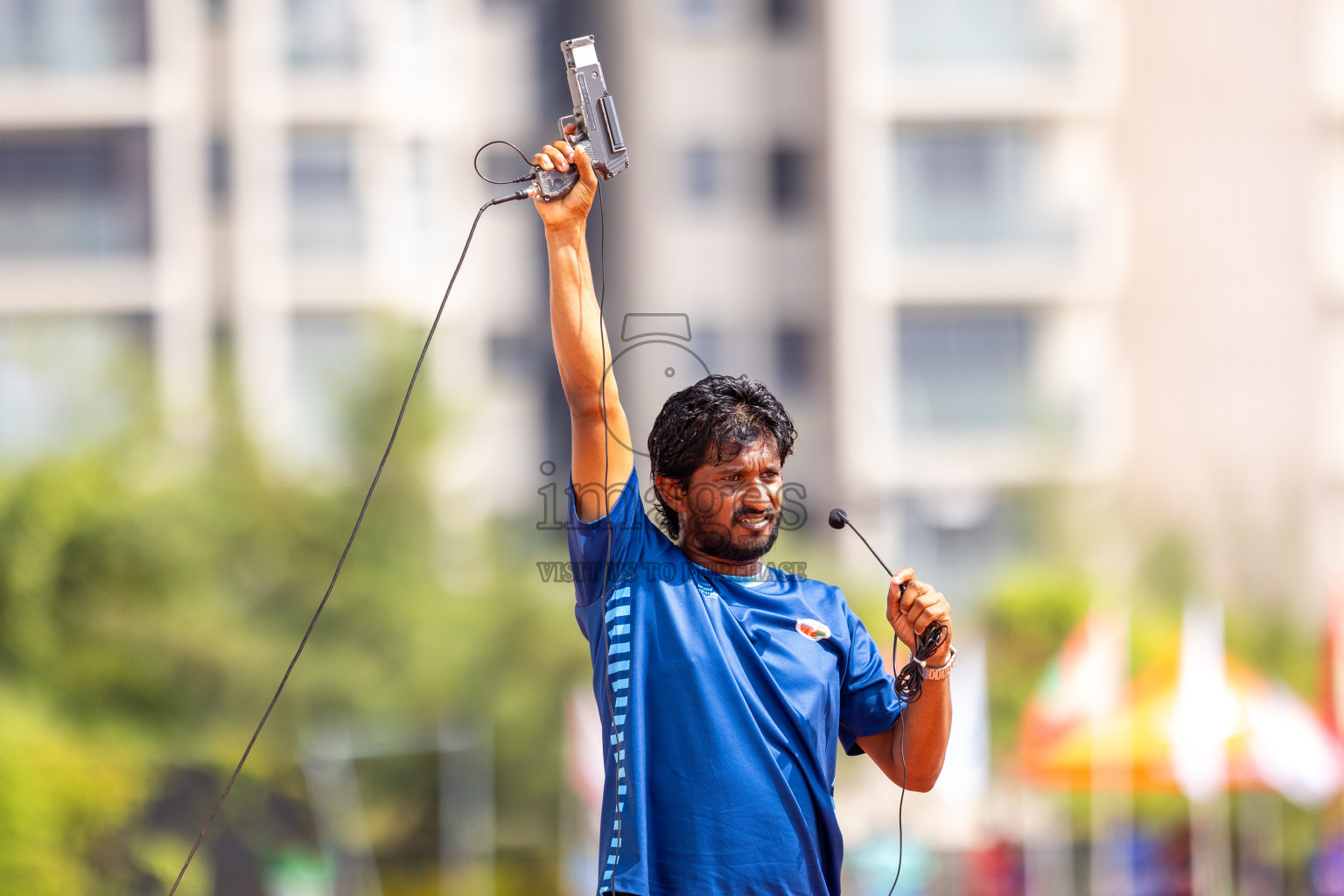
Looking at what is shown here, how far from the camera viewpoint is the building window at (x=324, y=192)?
17.9 meters

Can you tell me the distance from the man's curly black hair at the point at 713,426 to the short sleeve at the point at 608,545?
3.2 inches

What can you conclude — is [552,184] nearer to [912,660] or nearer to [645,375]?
[912,660]

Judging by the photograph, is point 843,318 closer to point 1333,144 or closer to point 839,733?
point 1333,144

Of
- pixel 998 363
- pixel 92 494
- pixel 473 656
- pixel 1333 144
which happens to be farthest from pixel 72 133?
pixel 1333 144

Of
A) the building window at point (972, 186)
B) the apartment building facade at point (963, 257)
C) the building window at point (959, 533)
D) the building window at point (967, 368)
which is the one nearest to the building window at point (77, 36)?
the apartment building facade at point (963, 257)

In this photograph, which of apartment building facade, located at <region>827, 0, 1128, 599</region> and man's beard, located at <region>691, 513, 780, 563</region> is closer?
man's beard, located at <region>691, 513, 780, 563</region>

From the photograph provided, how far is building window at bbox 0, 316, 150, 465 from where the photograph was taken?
12.9 metres

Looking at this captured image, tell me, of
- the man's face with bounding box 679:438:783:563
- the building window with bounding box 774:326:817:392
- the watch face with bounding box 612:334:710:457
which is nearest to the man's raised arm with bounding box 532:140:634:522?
the man's face with bounding box 679:438:783:563

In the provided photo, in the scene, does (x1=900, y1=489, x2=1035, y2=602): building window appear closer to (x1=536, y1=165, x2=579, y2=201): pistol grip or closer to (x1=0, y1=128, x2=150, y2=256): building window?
(x1=0, y1=128, x2=150, y2=256): building window

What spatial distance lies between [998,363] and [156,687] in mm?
11142

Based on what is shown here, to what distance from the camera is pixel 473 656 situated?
1398 cm

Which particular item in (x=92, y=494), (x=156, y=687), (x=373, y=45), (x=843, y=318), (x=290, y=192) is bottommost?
(x=156, y=687)

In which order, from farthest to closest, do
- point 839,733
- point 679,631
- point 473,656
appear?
point 473,656
point 839,733
point 679,631

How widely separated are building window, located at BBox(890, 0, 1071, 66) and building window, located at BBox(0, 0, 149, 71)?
30.3 feet
